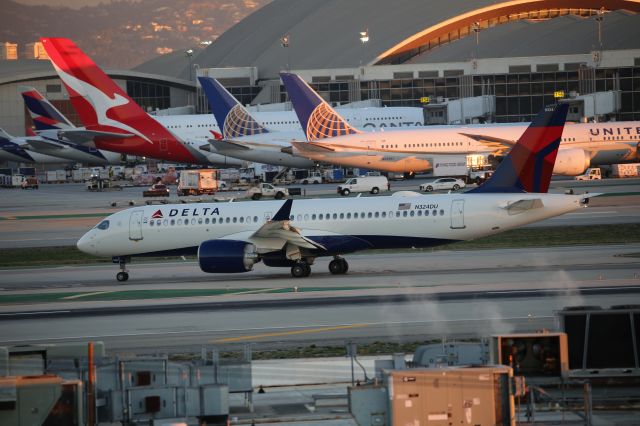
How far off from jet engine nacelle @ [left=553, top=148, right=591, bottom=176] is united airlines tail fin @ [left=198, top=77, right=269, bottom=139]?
95.4 ft

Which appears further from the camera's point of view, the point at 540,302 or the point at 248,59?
the point at 248,59

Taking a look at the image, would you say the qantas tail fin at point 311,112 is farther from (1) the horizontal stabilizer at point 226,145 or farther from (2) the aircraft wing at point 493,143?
(2) the aircraft wing at point 493,143

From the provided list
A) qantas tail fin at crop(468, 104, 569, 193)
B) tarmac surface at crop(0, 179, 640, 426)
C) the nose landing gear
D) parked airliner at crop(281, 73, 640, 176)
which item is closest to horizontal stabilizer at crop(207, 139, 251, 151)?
parked airliner at crop(281, 73, 640, 176)

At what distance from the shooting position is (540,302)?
108 ft

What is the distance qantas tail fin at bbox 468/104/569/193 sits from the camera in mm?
42250

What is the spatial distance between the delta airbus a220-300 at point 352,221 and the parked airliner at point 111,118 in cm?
4889

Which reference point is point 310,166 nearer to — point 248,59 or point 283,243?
point 283,243

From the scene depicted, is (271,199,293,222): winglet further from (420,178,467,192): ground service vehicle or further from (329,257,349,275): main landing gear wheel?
(420,178,467,192): ground service vehicle

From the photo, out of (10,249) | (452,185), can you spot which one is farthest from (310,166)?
(10,249)

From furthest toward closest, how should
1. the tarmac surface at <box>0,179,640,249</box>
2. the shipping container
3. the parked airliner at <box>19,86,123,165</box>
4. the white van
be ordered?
1. the parked airliner at <box>19,86,123,165</box>
2. the white van
3. the tarmac surface at <box>0,179,640,249</box>
4. the shipping container

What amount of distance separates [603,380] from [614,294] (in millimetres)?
14269

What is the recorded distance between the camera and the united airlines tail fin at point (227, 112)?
9812 cm

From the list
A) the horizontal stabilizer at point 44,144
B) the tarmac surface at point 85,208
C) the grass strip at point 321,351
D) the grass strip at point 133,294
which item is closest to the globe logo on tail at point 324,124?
the tarmac surface at point 85,208

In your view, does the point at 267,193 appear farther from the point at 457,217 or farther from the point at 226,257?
the point at 457,217
